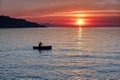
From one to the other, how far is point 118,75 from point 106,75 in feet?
6.57

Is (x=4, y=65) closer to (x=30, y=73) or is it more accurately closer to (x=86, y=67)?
(x=30, y=73)

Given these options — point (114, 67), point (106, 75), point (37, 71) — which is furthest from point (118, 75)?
point (37, 71)

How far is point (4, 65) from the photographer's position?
226 feet

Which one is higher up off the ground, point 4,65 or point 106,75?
point 4,65

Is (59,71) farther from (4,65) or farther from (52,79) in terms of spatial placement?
(4,65)

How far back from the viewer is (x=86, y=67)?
6594cm

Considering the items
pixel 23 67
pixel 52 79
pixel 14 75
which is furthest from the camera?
pixel 23 67

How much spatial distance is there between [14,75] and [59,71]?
8990 mm

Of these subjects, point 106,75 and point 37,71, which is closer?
point 106,75

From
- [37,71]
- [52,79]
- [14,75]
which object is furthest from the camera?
Answer: [37,71]

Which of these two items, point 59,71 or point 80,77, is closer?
point 80,77

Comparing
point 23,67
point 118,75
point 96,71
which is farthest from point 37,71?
point 118,75

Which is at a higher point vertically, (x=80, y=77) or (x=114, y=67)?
(x=114, y=67)

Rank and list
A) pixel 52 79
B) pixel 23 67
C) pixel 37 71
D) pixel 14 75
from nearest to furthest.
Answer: pixel 52 79 → pixel 14 75 → pixel 37 71 → pixel 23 67
